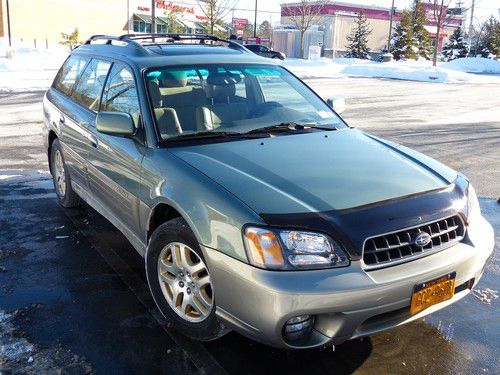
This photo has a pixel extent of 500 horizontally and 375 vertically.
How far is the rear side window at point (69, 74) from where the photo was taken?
197 inches

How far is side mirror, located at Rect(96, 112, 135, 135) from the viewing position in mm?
3426

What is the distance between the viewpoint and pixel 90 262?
422 centimetres

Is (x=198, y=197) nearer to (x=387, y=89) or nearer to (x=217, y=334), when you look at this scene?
(x=217, y=334)

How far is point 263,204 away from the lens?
2.63 meters

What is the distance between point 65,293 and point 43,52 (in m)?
33.6

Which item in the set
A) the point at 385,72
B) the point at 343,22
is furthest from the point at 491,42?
the point at 385,72

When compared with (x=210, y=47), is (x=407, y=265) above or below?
below

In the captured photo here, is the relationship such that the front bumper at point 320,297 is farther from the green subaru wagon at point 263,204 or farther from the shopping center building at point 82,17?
the shopping center building at point 82,17

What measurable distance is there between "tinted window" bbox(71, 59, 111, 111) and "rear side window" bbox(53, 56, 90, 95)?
156 millimetres

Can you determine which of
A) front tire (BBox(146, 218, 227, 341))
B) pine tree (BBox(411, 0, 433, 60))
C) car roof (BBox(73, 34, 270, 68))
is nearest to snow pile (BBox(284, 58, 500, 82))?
pine tree (BBox(411, 0, 433, 60))

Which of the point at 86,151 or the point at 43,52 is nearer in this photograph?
the point at 86,151

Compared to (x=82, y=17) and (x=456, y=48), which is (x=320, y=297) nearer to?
(x=82, y=17)

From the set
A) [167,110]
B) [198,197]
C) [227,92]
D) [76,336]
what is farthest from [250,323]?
[227,92]

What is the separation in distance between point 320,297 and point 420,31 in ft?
161
